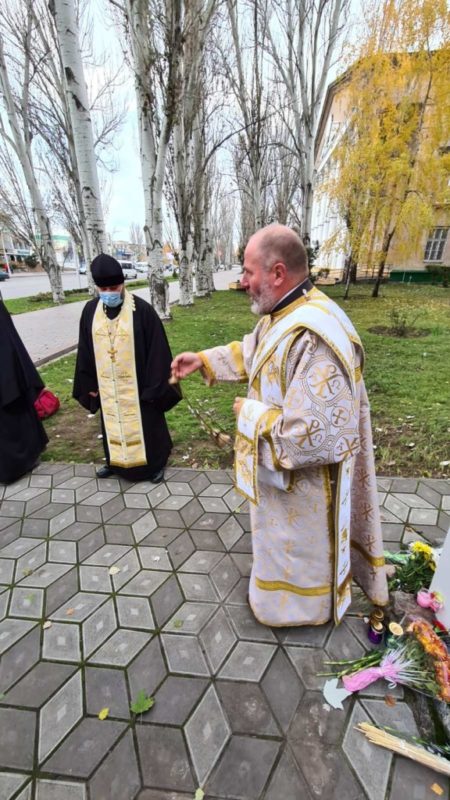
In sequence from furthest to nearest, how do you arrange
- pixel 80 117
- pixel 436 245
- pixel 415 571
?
pixel 436 245 → pixel 80 117 → pixel 415 571

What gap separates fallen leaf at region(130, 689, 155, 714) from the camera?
175 centimetres

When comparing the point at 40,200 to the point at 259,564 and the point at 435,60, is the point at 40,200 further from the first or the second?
the point at 259,564

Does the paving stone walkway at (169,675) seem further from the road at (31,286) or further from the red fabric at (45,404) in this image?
the road at (31,286)

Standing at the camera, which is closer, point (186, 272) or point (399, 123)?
point (399, 123)

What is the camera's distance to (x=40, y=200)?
48.9 ft

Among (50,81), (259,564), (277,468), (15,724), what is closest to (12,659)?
(15,724)

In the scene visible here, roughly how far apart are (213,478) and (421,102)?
1531cm

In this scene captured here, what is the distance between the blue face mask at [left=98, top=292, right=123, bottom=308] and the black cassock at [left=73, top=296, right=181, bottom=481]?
0.09 metres

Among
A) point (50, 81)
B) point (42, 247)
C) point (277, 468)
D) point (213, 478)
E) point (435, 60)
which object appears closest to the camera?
point (277, 468)

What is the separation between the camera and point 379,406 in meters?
5.21

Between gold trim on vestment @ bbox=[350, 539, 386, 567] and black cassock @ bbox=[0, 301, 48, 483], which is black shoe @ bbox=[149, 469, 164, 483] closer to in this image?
→ black cassock @ bbox=[0, 301, 48, 483]

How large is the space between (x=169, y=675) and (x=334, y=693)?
82 centimetres

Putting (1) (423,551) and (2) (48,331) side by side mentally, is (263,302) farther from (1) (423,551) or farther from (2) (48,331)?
(2) (48,331)

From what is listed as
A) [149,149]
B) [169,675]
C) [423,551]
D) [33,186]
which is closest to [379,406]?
[423,551]
